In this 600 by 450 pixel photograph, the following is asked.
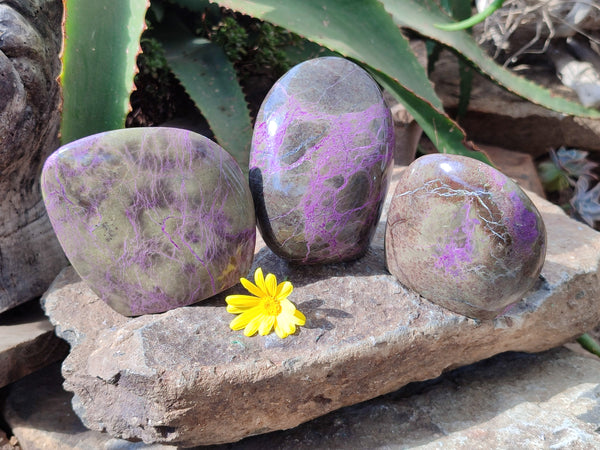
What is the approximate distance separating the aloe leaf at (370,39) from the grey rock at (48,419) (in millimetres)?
1033

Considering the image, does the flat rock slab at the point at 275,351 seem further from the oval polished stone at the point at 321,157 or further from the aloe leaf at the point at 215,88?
the aloe leaf at the point at 215,88

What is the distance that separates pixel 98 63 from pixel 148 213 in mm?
418

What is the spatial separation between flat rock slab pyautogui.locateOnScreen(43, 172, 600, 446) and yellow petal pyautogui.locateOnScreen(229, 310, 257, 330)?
0.02 meters

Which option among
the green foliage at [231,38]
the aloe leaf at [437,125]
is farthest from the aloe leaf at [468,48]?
the green foliage at [231,38]

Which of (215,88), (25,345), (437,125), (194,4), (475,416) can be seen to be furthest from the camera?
(194,4)

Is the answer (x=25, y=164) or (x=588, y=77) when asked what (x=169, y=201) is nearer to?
(x=25, y=164)

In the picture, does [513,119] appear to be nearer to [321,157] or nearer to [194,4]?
[194,4]

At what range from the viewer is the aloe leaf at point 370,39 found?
62.1 inches

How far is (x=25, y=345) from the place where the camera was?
1462 millimetres

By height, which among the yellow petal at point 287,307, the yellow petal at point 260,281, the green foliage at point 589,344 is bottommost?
the green foliage at point 589,344

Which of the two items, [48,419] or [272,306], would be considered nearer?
[272,306]

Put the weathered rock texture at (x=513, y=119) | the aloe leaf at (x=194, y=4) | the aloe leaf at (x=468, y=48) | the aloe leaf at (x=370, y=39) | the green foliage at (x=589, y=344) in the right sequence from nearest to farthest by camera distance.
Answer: the aloe leaf at (x=370, y=39)
the green foliage at (x=589, y=344)
the aloe leaf at (x=468, y=48)
the aloe leaf at (x=194, y=4)
the weathered rock texture at (x=513, y=119)

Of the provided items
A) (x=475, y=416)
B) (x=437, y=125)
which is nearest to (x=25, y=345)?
(x=475, y=416)

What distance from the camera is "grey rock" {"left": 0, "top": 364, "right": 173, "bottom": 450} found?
1441 millimetres
